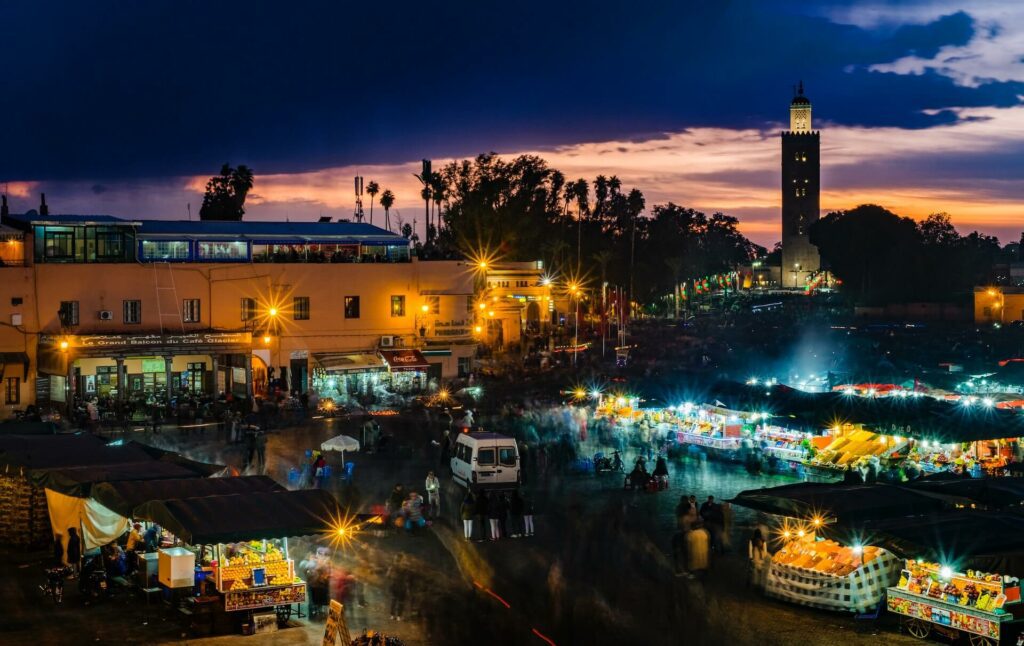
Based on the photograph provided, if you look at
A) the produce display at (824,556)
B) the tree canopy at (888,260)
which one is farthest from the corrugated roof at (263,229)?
the tree canopy at (888,260)

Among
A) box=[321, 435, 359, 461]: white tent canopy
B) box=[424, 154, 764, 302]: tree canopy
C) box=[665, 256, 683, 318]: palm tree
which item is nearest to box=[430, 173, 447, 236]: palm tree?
box=[424, 154, 764, 302]: tree canopy

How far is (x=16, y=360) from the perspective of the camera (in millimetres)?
41375

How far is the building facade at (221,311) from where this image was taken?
1658 inches

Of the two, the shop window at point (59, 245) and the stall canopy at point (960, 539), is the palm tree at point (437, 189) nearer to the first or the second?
the shop window at point (59, 245)

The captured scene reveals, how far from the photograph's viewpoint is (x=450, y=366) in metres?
50.8

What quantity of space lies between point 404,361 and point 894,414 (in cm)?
2294

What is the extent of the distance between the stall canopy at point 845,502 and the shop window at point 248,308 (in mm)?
30609

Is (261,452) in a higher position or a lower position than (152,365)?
lower

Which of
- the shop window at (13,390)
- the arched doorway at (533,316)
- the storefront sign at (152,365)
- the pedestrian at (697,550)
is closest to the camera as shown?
the pedestrian at (697,550)

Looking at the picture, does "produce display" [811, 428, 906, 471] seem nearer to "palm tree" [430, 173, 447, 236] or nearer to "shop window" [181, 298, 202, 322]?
"shop window" [181, 298, 202, 322]

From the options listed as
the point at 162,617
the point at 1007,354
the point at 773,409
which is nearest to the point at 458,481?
the point at 773,409

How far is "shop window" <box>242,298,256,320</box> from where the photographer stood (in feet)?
153

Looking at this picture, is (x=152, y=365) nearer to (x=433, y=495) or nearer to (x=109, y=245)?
(x=109, y=245)

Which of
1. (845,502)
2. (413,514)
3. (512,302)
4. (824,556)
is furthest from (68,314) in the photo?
(824,556)
